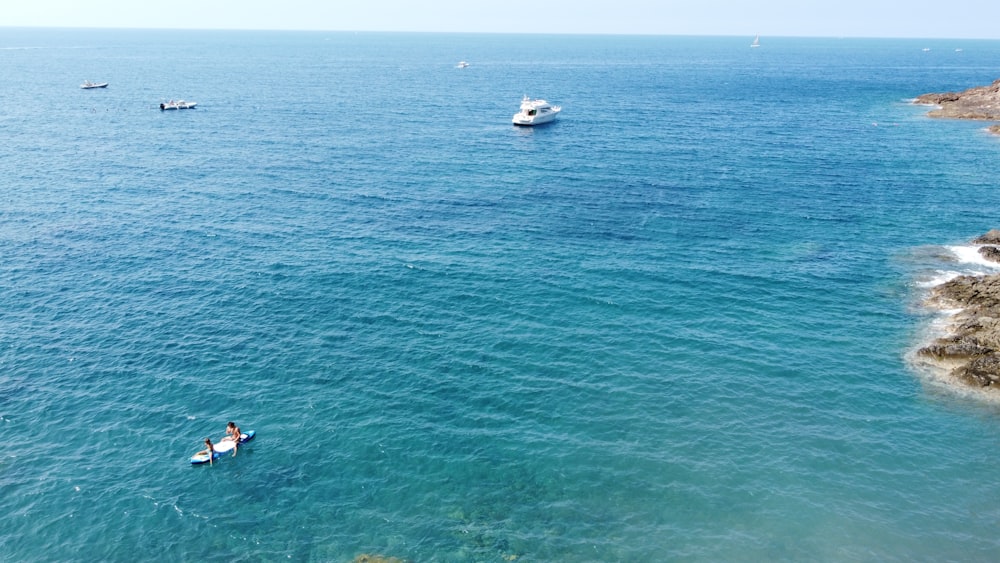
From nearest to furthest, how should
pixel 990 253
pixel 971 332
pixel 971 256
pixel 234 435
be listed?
pixel 234 435, pixel 971 332, pixel 990 253, pixel 971 256

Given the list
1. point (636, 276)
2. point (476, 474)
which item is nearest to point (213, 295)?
point (476, 474)

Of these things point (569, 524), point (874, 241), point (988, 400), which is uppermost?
point (874, 241)

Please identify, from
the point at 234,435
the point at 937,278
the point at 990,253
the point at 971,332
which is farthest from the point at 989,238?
the point at 234,435

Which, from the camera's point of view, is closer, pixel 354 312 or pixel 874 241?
pixel 354 312

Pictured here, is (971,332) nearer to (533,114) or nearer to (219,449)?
(219,449)

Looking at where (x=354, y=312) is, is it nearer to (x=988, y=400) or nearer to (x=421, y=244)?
(x=421, y=244)

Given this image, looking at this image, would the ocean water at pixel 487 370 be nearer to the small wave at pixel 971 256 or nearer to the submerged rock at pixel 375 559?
the submerged rock at pixel 375 559
